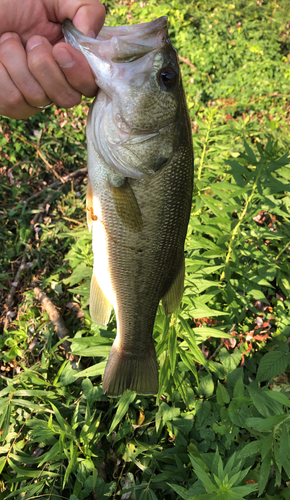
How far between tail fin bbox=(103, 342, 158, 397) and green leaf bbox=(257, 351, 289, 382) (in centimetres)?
84

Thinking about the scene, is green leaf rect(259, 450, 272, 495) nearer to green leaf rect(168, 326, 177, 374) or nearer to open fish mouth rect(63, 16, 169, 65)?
green leaf rect(168, 326, 177, 374)

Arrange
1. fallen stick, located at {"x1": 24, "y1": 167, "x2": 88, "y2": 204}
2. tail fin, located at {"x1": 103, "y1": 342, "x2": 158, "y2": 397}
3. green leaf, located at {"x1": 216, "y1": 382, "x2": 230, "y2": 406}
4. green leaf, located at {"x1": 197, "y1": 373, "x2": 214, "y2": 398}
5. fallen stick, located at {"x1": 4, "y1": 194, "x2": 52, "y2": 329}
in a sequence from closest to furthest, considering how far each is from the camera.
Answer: tail fin, located at {"x1": 103, "y1": 342, "x2": 158, "y2": 397}, green leaf, located at {"x1": 216, "y1": 382, "x2": 230, "y2": 406}, green leaf, located at {"x1": 197, "y1": 373, "x2": 214, "y2": 398}, fallen stick, located at {"x1": 4, "y1": 194, "x2": 52, "y2": 329}, fallen stick, located at {"x1": 24, "y1": 167, "x2": 88, "y2": 204}

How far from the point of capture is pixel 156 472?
7.06 feet

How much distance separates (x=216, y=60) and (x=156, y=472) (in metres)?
6.11

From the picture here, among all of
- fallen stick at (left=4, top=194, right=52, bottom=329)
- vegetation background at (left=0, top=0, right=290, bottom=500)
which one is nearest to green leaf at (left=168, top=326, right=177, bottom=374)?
vegetation background at (left=0, top=0, right=290, bottom=500)

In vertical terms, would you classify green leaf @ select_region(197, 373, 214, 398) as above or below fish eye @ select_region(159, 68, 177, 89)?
below

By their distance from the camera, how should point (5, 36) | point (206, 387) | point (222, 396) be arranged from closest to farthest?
point (5, 36) → point (222, 396) → point (206, 387)

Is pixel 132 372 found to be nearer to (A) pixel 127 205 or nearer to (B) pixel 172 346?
(B) pixel 172 346

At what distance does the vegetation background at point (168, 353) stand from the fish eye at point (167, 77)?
0.78 meters

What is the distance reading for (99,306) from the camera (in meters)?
1.70

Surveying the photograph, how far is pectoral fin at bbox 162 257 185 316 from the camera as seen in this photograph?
1.55 meters

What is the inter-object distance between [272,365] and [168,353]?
750 mm

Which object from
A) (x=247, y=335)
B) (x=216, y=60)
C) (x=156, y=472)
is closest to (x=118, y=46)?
(x=247, y=335)

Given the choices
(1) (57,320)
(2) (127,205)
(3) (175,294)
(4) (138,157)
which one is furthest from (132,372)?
(1) (57,320)
